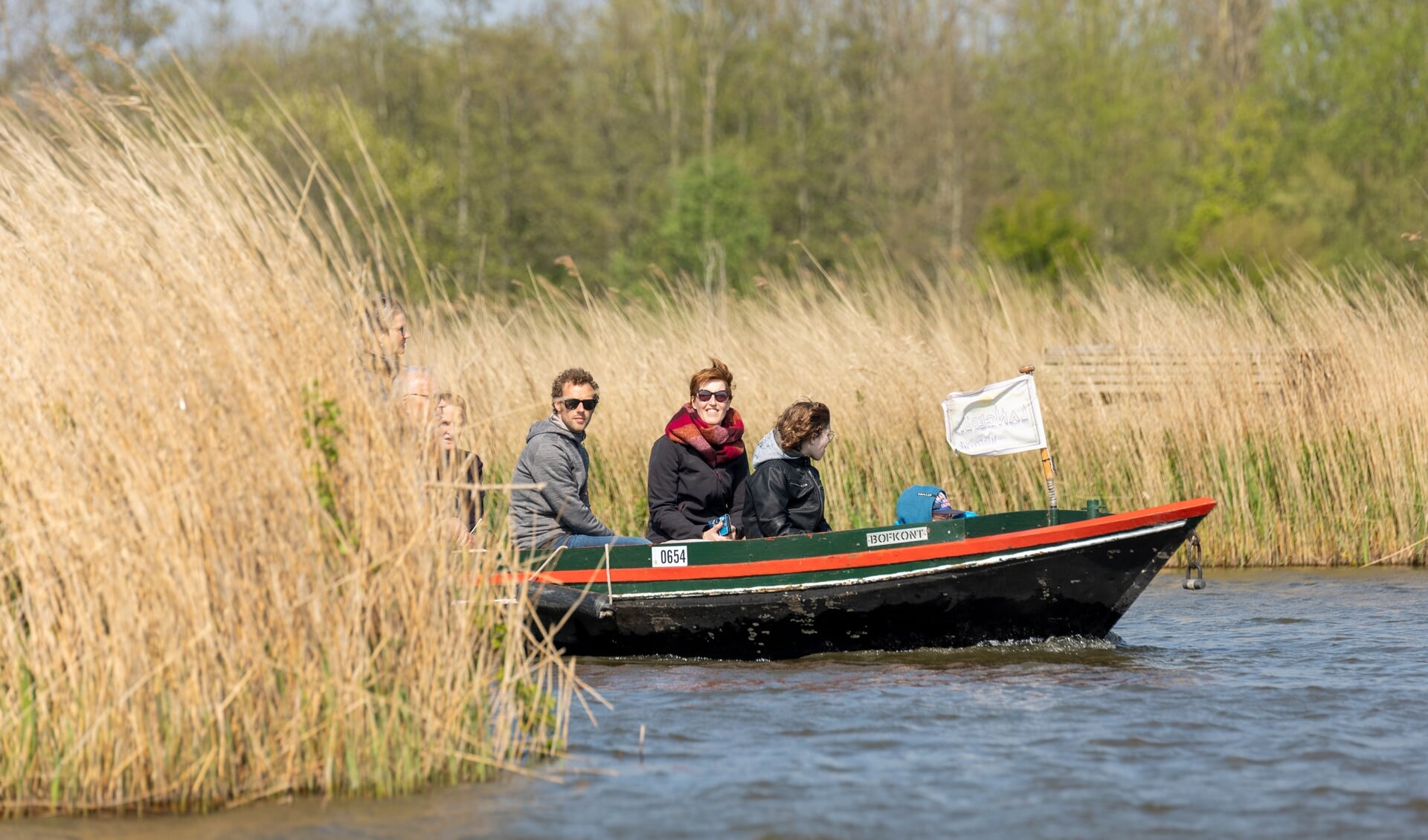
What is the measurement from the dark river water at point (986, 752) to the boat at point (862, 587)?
5.4 inches

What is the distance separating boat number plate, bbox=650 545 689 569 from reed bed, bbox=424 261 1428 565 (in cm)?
223

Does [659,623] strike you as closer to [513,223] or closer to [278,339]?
[278,339]

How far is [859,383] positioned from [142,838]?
293 inches

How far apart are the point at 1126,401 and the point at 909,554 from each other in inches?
146

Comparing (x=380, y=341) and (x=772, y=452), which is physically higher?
(x=380, y=341)

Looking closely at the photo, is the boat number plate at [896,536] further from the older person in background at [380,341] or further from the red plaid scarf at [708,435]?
the older person in background at [380,341]

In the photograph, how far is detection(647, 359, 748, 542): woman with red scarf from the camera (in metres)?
8.86

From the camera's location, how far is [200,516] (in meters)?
4.70

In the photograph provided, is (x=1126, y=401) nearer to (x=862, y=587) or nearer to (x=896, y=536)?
(x=896, y=536)

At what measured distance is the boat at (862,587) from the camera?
7.87m

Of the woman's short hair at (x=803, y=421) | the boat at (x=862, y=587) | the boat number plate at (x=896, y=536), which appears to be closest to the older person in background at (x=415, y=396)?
the boat at (x=862, y=587)

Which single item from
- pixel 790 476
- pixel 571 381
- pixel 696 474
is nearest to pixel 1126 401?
pixel 790 476

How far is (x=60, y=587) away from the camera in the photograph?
4809mm

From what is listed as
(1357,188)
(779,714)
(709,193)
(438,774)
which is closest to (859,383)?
(779,714)
